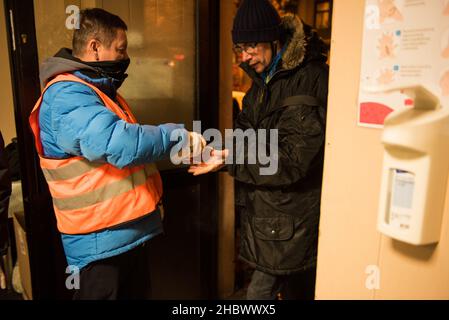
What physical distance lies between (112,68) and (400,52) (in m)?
1.06

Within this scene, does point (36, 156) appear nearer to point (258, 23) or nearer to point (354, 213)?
point (258, 23)

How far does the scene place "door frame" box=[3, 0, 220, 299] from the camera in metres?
1.59

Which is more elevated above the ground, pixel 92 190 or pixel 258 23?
pixel 258 23

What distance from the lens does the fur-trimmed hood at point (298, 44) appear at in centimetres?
156

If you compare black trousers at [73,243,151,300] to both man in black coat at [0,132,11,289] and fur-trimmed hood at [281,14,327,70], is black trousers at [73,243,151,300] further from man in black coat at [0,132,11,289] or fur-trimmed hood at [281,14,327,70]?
fur-trimmed hood at [281,14,327,70]

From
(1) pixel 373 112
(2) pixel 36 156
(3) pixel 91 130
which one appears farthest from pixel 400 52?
(2) pixel 36 156

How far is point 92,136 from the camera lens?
1276 millimetres

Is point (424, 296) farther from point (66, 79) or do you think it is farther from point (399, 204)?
point (66, 79)

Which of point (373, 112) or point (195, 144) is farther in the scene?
point (195, 144)

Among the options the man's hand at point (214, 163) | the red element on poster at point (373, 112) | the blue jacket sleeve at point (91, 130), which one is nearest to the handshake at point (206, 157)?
the man's hand at point (214, 163)

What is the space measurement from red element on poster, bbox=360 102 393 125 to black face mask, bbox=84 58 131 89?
981mm

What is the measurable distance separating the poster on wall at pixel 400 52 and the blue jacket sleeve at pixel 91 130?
77 cm

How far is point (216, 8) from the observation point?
2.15 metres

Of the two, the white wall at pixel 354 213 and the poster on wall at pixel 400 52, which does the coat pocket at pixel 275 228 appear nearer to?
the white wall at pixel 354 213
